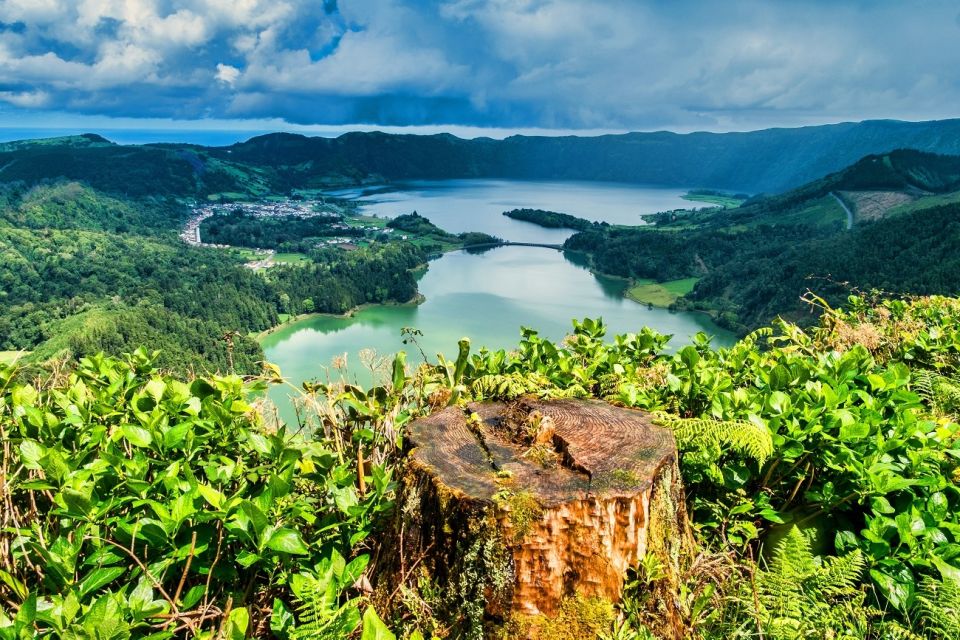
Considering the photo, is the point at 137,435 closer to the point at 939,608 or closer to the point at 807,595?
the point at 807,595

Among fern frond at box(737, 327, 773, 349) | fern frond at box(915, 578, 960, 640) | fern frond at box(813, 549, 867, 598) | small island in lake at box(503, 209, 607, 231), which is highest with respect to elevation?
fern frond at box(737, 327, 773, 349)

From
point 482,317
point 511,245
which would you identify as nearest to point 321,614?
point 482,317

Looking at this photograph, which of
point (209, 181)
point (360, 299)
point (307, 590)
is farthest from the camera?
point (209, 181)

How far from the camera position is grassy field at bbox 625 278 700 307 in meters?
77.3

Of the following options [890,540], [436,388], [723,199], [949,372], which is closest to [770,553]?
[890,540]

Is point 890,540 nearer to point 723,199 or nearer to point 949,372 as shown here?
→ point 949,372

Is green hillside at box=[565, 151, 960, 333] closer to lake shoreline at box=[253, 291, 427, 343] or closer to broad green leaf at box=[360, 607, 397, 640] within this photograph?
lake shoreline at box=[253, 291, 427, 343]

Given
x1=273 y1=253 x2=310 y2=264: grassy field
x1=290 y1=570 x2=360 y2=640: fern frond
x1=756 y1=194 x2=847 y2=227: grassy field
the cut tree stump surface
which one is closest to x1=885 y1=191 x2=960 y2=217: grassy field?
x1=756 y1=194 x2=847 y2=227: grassy field

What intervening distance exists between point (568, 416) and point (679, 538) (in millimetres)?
694

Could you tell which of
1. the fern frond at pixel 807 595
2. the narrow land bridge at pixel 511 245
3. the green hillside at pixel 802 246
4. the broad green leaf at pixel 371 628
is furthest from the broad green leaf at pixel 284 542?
the narrow land bridge at pixel 511 245

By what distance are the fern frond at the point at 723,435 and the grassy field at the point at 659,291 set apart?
2986 inches

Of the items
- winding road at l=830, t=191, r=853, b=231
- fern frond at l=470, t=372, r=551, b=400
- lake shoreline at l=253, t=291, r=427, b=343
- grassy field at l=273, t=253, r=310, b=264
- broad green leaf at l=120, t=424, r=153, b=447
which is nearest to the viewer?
broad green leaf at l=120, t=424, r=153, b=447

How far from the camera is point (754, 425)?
2.62 meters

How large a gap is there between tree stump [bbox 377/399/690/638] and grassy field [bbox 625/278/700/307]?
7628 cm
